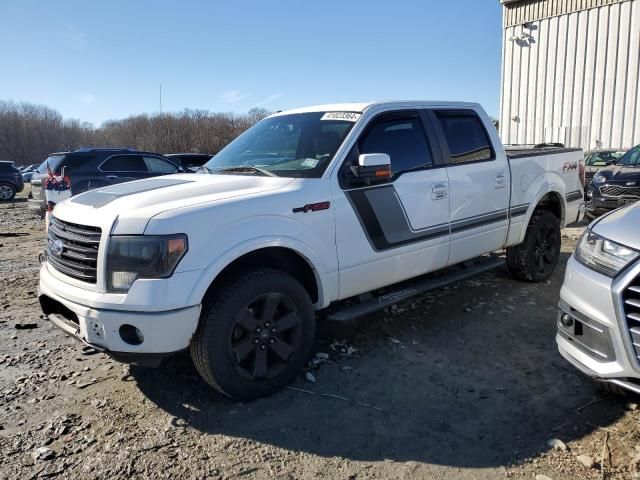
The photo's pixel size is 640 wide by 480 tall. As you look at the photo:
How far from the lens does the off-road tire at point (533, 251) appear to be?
550 centimetres

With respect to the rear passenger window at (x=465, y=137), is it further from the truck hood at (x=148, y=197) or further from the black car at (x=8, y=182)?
the black car at (x=8, y=182)

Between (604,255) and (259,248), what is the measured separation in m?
1.98

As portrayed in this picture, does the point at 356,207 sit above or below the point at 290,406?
above

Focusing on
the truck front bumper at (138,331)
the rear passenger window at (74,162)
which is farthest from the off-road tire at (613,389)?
the rear passenger window at (74,162)

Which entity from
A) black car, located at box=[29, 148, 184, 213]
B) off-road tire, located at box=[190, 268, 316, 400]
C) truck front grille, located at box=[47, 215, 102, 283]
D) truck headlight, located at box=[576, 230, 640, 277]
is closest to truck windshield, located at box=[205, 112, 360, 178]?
off-road tire, located at box=[190, 268, 316, 400]

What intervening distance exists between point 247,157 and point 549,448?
2.99 meters

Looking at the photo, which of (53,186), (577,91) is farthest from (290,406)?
(577,91)

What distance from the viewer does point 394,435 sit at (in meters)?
2.86

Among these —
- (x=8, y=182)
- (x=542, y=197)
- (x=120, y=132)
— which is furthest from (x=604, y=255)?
(x=120, y=132)

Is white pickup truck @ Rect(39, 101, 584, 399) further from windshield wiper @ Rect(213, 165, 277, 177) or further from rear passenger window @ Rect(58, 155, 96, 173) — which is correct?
rear passenger window @ Rect(58, 155, 96, 173)

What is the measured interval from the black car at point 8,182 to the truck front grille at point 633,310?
73.4ft

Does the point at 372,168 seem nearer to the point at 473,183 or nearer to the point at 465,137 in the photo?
the point at 473,183

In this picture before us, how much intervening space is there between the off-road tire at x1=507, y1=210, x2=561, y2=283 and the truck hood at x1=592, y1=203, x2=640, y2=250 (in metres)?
2.41

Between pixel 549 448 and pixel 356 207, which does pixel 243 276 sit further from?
pixel 549 448
